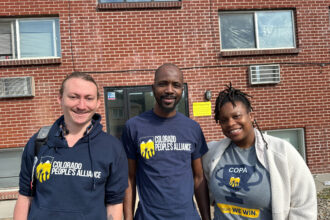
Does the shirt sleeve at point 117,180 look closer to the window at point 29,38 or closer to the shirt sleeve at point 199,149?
the shirt sleeve at point 199,149

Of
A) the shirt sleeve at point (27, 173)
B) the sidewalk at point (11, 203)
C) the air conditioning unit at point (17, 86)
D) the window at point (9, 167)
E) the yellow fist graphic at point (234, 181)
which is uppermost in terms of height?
the air conditioning unit at point (17, 86)

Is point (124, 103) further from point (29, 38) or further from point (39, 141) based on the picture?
point (39, 141)

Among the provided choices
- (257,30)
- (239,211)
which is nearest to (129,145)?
(239,211)

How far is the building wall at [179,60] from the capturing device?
17.2ft

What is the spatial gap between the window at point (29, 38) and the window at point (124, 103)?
1608 mm

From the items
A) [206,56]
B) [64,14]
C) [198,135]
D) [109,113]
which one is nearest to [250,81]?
[206,56]

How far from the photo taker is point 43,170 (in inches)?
59.5

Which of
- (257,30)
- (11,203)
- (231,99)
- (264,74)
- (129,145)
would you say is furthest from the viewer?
(257,30)

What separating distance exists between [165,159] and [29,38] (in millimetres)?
5124

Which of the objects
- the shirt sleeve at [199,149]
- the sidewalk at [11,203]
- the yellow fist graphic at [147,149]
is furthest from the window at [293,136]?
the yellow fist graphic at [147,149]

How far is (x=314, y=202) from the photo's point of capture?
1.61 meters

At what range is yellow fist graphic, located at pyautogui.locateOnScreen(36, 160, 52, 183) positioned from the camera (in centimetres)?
150

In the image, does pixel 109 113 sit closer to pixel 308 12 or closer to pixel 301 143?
pixel 301 143

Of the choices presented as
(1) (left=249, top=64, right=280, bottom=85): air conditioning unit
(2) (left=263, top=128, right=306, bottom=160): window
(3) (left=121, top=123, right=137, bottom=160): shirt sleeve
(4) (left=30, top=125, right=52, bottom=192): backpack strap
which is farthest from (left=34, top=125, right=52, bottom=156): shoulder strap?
(2) (left=263, top=128, right=306, bottom=160): window
